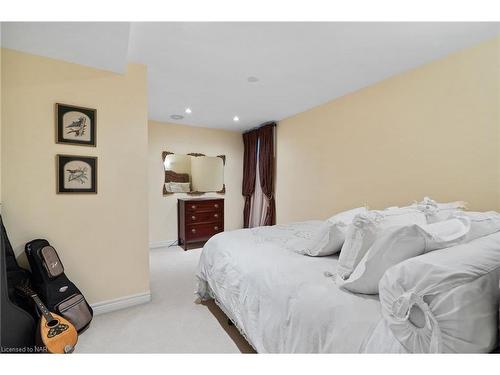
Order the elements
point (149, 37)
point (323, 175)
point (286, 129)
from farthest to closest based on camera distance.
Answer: point (286, 129), point (323, 175), point (149, 37)

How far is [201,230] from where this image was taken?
4383mm

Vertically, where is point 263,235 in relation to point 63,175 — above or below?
below

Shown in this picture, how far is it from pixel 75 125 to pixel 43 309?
1.45 metres

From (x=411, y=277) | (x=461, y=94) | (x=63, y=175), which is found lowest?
(x=411, y=277)

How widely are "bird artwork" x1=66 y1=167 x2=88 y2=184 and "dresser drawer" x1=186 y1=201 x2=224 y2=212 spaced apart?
2213 mm

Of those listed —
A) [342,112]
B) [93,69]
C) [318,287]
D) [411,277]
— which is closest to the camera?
[411,277]

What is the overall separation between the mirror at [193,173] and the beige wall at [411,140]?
6.29ft

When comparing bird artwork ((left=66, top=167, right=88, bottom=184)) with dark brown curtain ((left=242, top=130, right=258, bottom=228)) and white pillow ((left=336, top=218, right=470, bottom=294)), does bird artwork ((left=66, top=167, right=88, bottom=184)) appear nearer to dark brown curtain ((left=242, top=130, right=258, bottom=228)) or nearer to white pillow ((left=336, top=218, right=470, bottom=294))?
white pillow ((left=336, top=218, right=470, bottom=294))

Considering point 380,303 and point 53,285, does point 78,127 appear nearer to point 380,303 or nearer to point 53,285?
point 53,285

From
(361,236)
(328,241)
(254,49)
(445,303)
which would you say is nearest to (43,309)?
(328,241)
